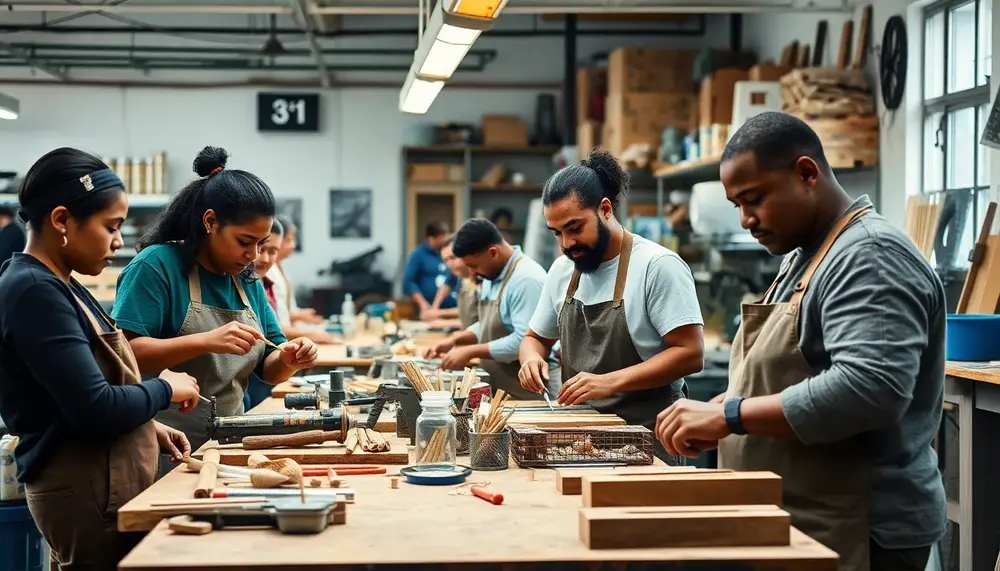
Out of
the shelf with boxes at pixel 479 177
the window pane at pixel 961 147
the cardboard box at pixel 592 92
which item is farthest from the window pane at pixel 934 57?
the shelf with boxes at pixel 479 177

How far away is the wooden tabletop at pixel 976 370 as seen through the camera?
376cm

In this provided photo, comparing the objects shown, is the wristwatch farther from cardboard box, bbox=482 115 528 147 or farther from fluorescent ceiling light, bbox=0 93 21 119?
cardboard box, bbox=482 115 528 147

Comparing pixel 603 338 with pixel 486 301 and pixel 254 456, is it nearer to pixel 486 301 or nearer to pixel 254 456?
pixel 254 456

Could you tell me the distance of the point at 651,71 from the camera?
10.1 meters

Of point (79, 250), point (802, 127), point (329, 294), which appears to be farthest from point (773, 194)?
point (329, 294)

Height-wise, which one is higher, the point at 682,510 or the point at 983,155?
the point at 983,155

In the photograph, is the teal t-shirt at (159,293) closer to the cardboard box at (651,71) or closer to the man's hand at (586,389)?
the man's hand at (586,389)

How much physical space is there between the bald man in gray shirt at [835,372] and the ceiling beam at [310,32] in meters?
6.29

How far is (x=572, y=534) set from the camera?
6.28 feet

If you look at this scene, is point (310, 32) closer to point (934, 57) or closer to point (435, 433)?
point (934, 57)

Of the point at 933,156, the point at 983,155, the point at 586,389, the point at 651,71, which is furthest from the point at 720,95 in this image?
the point at 586,389

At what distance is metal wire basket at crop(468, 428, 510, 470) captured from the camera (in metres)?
2.53

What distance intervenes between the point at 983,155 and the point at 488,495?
4836 millimetres

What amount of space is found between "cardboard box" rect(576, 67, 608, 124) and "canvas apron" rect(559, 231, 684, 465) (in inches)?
311
